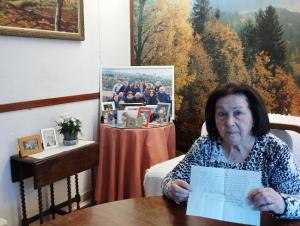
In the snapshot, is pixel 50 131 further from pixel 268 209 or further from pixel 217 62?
pixel 268 209

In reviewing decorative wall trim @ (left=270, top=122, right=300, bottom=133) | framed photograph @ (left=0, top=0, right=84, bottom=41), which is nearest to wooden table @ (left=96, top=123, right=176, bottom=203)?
framed photograph @ (left=0, top=0, right=84, bottom=41)

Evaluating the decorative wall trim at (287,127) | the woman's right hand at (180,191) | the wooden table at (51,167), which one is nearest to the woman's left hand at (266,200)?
the woman's right hand at (180,191)

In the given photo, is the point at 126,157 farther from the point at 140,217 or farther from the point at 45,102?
the point at 140,217

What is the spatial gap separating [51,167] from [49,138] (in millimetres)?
322

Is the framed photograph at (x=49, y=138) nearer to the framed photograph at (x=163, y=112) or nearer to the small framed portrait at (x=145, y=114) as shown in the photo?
the small framed portrait at (x=145, y=114)

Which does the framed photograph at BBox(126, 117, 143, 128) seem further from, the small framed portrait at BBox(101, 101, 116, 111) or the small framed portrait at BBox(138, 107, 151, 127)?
the small framed portrait at BBox(101, 101, 116, 111)

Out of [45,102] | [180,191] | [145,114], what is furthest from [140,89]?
[180,191]

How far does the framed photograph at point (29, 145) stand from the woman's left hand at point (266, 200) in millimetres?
1811

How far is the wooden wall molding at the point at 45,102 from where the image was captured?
2.34 metres

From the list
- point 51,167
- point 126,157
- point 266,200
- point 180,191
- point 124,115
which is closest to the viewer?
point 266,200

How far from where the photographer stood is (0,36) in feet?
7.38

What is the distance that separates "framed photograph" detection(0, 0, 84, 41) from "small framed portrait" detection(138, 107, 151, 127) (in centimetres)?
85

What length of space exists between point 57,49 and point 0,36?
1.73 feet

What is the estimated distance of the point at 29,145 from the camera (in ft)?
7.91
